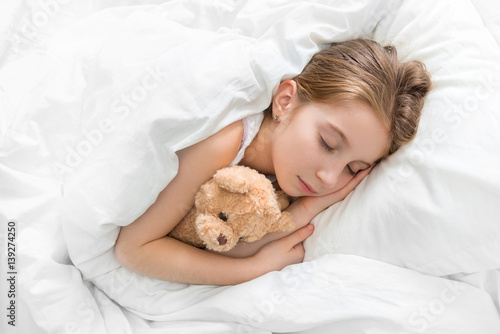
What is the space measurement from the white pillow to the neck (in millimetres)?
193

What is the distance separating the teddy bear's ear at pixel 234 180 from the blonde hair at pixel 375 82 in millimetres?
237

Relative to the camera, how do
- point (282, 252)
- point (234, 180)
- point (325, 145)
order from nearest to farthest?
point (234, 180)
point (325, 145)
point (282, 252)

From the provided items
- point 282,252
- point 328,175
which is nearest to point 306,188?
point 328,175

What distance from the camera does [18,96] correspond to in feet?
3.42

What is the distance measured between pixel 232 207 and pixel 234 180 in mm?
72

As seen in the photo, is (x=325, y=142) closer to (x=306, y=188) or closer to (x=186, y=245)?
(x=306, y=188)

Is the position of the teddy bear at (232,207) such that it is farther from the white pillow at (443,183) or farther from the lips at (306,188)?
the white pillow at (443,183)

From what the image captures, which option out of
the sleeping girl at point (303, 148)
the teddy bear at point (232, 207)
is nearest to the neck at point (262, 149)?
the sleeping girl at point (303, 148)

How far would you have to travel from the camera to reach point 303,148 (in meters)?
0.95

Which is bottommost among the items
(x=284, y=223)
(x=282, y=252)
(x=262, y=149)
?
(x=282, y=252)

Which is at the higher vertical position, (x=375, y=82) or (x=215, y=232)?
(x=375, y=82)

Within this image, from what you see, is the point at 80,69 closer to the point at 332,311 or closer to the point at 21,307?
the point at 21,307

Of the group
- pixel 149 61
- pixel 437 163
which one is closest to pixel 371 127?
pixel 437 163

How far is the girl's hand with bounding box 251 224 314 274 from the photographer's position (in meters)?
1.06
